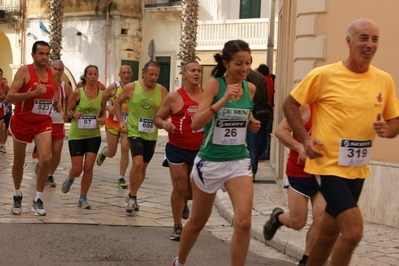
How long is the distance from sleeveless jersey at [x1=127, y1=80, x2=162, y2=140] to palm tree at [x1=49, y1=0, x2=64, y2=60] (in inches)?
1103

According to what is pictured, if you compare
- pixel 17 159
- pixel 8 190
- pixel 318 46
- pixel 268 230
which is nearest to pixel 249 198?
pixel 268 230

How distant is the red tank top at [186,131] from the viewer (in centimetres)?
909

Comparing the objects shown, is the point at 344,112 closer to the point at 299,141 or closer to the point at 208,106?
the point at 208,106

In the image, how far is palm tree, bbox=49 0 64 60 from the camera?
38594 mm

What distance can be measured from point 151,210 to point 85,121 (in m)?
1.46

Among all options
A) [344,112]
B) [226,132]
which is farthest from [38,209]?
[344,112]

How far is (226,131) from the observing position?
22.4ft

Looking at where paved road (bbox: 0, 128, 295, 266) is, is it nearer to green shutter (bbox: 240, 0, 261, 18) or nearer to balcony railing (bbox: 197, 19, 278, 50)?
balcony railing (bbox: 197, 19, 278, 50)

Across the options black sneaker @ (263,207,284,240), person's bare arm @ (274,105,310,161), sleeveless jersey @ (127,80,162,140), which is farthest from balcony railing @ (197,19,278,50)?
person's bare arm @ (274,105,310,161)

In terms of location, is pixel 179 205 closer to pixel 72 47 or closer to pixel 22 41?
pixel 72 47

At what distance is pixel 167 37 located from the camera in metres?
38.8

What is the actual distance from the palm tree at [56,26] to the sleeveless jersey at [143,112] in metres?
28.0

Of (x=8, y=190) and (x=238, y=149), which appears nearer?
(x=238, y=149)

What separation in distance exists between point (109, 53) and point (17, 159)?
28.9m
